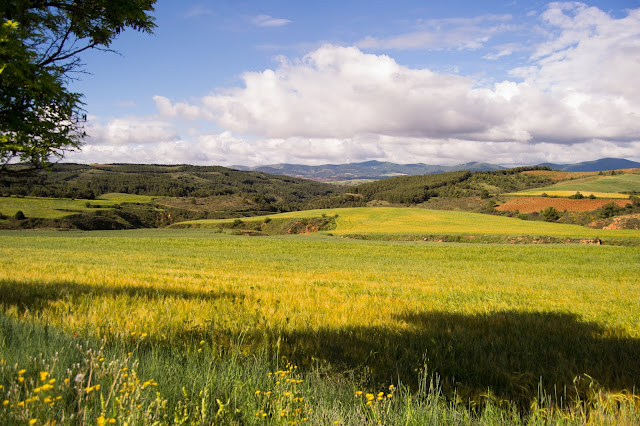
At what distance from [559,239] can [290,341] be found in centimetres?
4557

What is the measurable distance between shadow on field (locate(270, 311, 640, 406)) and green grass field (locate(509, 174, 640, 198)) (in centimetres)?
9730

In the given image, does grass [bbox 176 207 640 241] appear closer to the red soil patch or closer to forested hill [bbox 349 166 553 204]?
the red soil patch

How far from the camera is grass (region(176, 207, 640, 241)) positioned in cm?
4927

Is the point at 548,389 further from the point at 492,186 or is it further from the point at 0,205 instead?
the point at 492,186

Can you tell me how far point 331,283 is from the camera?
12781 mm

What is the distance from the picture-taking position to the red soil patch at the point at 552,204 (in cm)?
6538

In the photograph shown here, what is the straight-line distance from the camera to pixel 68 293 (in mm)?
7855

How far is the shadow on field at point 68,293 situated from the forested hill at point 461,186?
361 ft

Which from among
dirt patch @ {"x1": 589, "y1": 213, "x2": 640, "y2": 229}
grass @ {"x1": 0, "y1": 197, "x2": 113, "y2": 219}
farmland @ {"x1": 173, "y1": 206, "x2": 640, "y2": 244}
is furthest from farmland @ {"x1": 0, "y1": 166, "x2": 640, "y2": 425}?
grass @ {"x1": 0, "y1": 197, "x2": 113, "y2": 219}

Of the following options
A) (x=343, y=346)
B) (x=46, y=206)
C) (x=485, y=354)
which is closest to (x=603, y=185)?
(x=485, y=354)

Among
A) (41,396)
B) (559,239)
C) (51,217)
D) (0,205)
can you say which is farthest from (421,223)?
(0,205)

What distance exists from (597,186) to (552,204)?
4060cm

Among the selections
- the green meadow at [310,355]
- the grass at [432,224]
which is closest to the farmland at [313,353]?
the green meadow at [310,355]

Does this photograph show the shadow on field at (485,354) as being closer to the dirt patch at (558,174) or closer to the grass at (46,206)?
the grass at (46,206)
